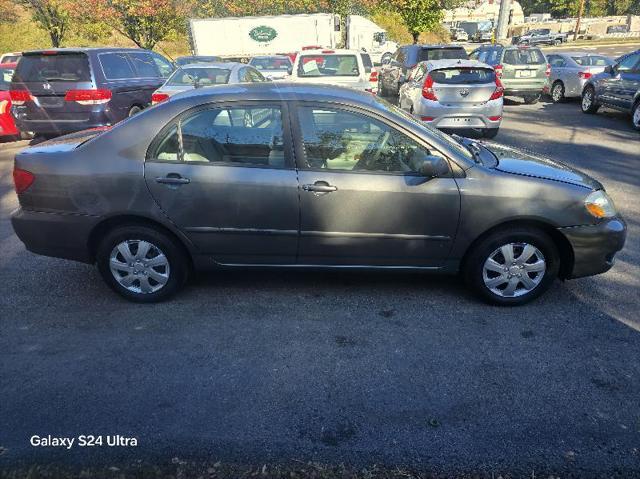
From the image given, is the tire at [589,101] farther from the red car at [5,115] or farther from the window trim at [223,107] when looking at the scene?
the red car at [5,115]

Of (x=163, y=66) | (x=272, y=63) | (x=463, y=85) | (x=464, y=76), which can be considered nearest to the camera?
(x=463, y=85)

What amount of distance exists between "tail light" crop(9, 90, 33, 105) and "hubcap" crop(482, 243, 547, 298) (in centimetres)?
835

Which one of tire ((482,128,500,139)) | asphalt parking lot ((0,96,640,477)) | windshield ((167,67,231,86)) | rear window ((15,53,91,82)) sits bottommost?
asphalt parking lot ((0,96,640,477))

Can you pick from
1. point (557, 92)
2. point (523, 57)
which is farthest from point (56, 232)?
→ point (557, 92)

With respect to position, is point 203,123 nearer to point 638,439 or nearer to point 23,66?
point 638,439

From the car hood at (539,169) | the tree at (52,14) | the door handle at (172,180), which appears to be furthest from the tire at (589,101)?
the tree at (52,14)

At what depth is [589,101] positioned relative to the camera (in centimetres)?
1266

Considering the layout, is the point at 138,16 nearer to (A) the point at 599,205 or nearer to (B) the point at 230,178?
(B) the point at 230,178

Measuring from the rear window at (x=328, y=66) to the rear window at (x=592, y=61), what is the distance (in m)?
8.00

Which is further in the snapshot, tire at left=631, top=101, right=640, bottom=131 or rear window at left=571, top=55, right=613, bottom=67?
rear window at left=571, top=55, right=613, bottom=67

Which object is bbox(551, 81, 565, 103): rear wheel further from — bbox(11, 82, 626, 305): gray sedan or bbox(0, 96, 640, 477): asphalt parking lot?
bbox(11, 82, 626, 305): gray sedan

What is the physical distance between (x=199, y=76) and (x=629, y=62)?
31.1ft

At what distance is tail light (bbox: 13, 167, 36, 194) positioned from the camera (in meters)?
3.59

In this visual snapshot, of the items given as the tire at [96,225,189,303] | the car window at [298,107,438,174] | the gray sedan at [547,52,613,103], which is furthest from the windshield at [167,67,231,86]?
the gray sedan at [547,52,613,103]
